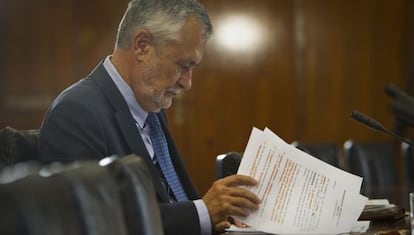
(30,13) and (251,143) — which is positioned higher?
(30,13)

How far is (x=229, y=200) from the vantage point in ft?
6.13

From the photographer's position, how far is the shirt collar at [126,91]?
235 centimetres

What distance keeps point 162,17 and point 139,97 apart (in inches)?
10.3

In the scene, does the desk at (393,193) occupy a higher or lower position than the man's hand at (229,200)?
higher

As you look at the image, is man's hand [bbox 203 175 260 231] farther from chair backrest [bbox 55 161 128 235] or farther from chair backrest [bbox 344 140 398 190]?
chair backrest [bbox 344 140 398 190]

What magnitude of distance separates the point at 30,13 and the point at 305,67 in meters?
2.70

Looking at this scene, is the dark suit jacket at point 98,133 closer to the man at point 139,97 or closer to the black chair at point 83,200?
the man at point 139,97

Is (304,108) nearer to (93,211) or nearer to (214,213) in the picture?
(214,213)

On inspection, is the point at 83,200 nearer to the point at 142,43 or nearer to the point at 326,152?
the point at 142,43

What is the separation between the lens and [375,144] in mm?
4895

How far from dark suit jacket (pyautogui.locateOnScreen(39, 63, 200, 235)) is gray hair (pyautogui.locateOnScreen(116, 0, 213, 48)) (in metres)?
0.20

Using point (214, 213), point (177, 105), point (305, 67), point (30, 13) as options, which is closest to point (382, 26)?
point (305, 67)

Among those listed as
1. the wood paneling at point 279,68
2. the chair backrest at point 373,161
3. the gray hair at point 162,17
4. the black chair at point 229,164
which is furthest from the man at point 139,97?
the wood paneling at point 279,68

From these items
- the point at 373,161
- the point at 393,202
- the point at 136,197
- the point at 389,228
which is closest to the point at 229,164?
the point at 389,228
